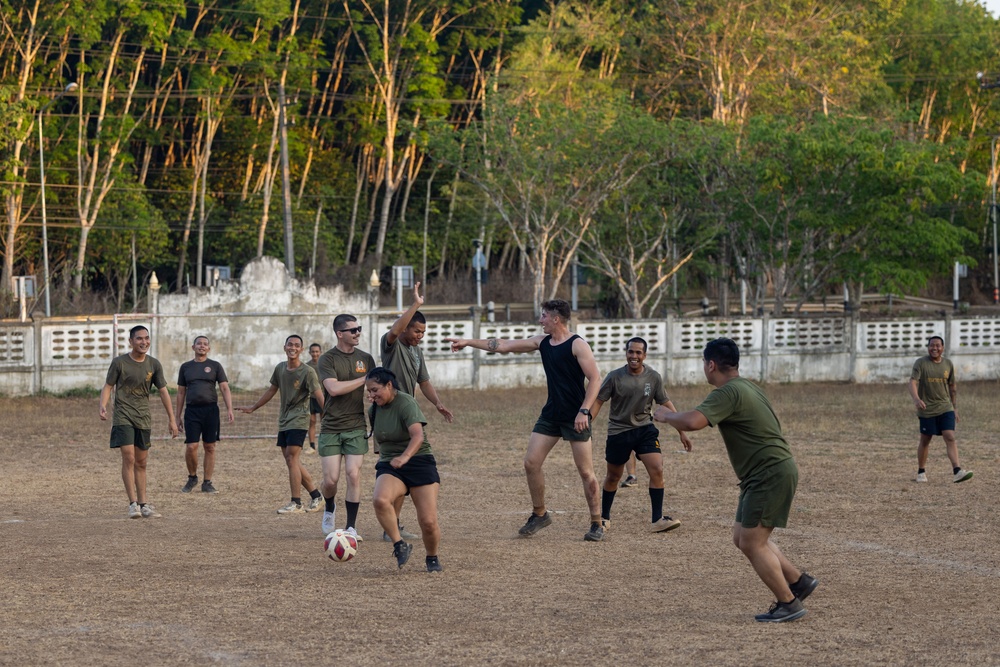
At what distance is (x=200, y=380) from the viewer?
14164mm

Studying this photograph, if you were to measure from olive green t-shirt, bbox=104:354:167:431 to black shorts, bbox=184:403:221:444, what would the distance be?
5.67 ft

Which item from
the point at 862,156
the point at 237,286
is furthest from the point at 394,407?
the point at 862,156

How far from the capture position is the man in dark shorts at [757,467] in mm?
7746

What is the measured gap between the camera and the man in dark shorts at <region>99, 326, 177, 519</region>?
12.2m

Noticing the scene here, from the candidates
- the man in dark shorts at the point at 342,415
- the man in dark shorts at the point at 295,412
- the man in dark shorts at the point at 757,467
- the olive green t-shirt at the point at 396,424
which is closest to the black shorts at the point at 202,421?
the man in dark shorts at the point at 295,412

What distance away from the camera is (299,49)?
52531 millimetres

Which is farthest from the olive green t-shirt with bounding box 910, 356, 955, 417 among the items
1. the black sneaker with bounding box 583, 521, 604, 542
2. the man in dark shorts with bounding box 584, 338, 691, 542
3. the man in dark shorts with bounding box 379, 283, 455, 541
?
the man in dark shorts with bounding box 379, 283, 455, 541

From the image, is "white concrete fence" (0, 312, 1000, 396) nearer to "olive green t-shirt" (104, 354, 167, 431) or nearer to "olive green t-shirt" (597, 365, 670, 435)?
"olive green t-shirt" (104, 354, 167, 431)

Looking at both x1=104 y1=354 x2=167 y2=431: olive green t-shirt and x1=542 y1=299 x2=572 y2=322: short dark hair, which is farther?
x1=104 y1=354 x2=167 y2=431: olive green t-shirt

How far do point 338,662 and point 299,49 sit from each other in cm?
4797

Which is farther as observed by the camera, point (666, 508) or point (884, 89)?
point (884, 89)

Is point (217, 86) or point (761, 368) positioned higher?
point (217, 86)

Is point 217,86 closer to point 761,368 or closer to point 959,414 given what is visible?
point 761,368

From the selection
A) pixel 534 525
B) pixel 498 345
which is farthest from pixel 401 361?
pixel 534 525
